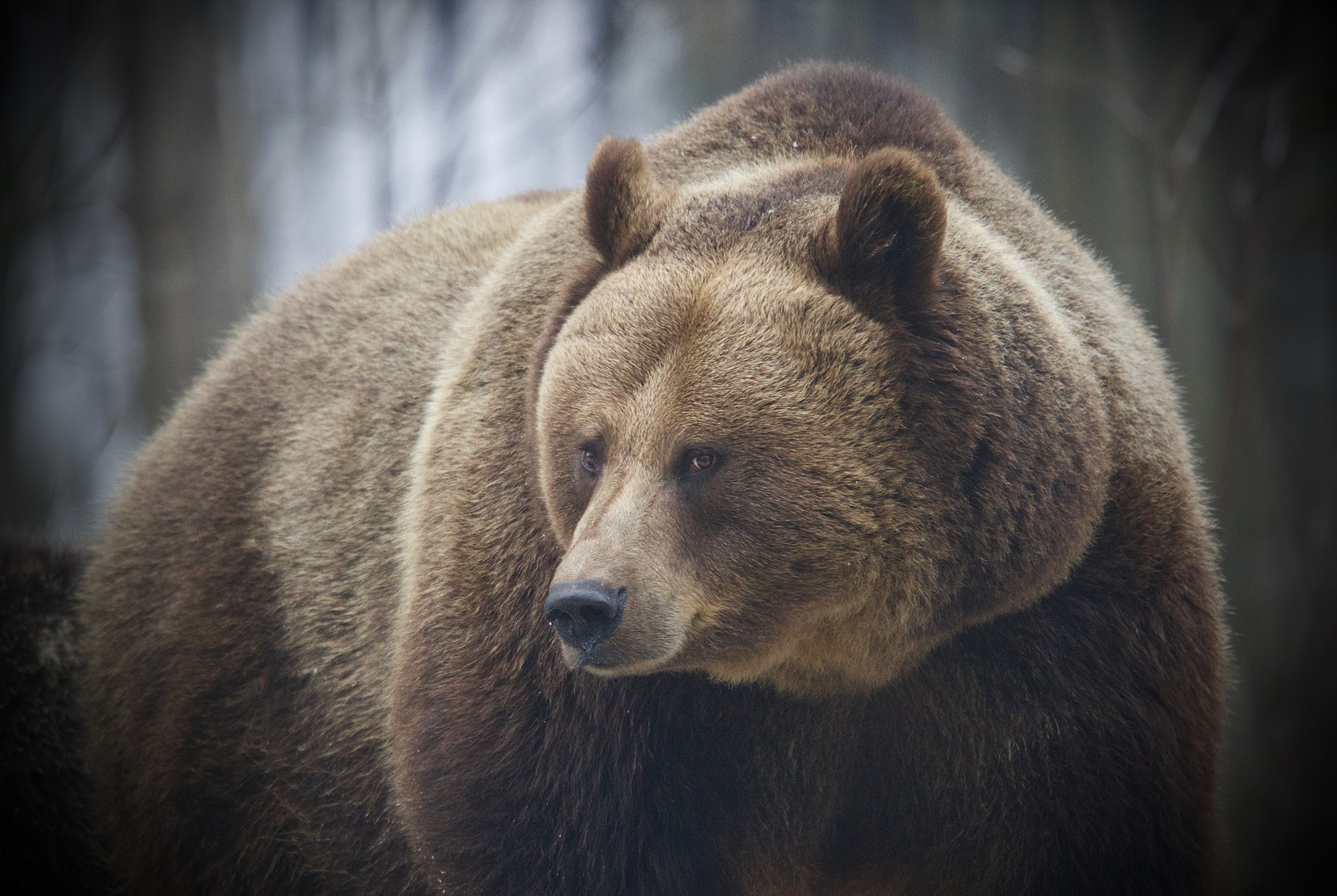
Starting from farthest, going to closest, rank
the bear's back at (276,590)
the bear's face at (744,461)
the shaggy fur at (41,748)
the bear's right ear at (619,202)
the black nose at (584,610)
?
the shaggy fur at (41,748), the bear's back at (276,590), the bear's right ear at (619,202), the bear's face at (744,461), the black nose at (584,610)

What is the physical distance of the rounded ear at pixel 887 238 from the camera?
248cm

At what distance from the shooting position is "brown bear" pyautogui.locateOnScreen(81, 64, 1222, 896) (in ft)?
8.23

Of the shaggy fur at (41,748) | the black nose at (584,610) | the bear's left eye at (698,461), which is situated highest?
the bear's left eye at (698,461)

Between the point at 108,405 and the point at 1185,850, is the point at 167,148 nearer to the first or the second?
the point at 108,405

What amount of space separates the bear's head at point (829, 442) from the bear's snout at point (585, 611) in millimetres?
78

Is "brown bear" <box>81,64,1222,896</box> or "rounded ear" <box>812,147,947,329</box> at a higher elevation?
"rounded ear" <box>812,147,947,329</box>

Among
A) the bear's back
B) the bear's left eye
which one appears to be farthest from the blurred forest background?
the bear's left eye

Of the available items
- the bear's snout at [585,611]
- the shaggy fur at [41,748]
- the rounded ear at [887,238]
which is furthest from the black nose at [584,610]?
the shaggy fur at [41,748]

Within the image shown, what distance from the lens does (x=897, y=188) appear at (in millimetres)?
2477

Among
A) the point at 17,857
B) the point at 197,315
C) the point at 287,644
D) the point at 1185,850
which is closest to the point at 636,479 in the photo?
the point at 1185,850

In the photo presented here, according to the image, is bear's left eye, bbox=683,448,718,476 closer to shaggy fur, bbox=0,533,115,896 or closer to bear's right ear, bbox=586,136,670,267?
bear's right ear, bbox=586,136,670,267

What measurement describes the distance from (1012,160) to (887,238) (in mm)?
4409

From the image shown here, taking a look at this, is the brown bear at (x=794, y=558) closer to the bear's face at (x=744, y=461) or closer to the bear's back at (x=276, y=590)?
the bear's face at (x=744, y=461)

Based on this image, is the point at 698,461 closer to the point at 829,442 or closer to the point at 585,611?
the point at 829,442
